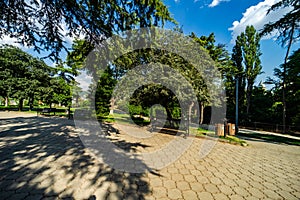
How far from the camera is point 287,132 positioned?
17.0 meters

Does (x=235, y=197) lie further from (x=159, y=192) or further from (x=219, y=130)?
(x=219, y=130)

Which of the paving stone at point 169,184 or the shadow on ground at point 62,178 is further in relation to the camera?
the paving stone at point 169,184

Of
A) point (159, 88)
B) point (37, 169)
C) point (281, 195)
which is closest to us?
point (281, 195)

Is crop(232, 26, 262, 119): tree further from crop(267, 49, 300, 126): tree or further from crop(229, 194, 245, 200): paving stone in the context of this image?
crop(229, 194, 245, 200): paving stone

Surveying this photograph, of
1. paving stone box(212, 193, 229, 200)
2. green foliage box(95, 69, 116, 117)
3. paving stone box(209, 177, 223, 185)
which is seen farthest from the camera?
green foliage box(95, 69, 116, 117)

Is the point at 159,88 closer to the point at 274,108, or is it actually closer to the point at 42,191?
the point at 42,191

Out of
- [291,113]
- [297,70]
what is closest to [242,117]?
[291,113]

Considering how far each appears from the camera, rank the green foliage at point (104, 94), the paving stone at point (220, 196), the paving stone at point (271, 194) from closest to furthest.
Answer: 1. the paving stone at point (220, 196)
2. the paving stone at point (271, 194)
3. the green foliage at point (104, 94)

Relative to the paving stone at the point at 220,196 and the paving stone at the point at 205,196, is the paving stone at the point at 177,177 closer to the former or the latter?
the paving stone at the point at 205,196

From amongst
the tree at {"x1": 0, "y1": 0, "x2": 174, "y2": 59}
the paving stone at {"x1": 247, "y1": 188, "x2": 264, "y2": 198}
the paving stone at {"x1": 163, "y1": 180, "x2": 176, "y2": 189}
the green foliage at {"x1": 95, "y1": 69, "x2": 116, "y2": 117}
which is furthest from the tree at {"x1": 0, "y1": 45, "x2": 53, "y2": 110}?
the paving stone at {"x1": 247, "y1": 188, "x2": 264, "y2": 198}

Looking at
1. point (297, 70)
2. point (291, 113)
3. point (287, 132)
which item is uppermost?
point (297, 70)

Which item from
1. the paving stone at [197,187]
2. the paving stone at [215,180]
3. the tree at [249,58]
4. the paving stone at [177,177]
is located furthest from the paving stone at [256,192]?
the tree at [249,58]

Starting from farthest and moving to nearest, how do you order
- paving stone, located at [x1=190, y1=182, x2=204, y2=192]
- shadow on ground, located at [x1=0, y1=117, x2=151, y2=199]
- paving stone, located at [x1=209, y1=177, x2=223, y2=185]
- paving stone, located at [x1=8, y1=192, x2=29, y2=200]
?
paving stone, located at [x1=209, y1=177, x2=223, y2=185] → paving stone, located at [x1=190, y1=182, x2=204, y2=192] → shadow on ground, located at [x1=0, y1=117, x2=151, y2=199] → paving stone, located at [x1=8, y1=192, x2=29, y2=200]

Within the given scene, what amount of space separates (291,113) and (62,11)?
2697 cm
